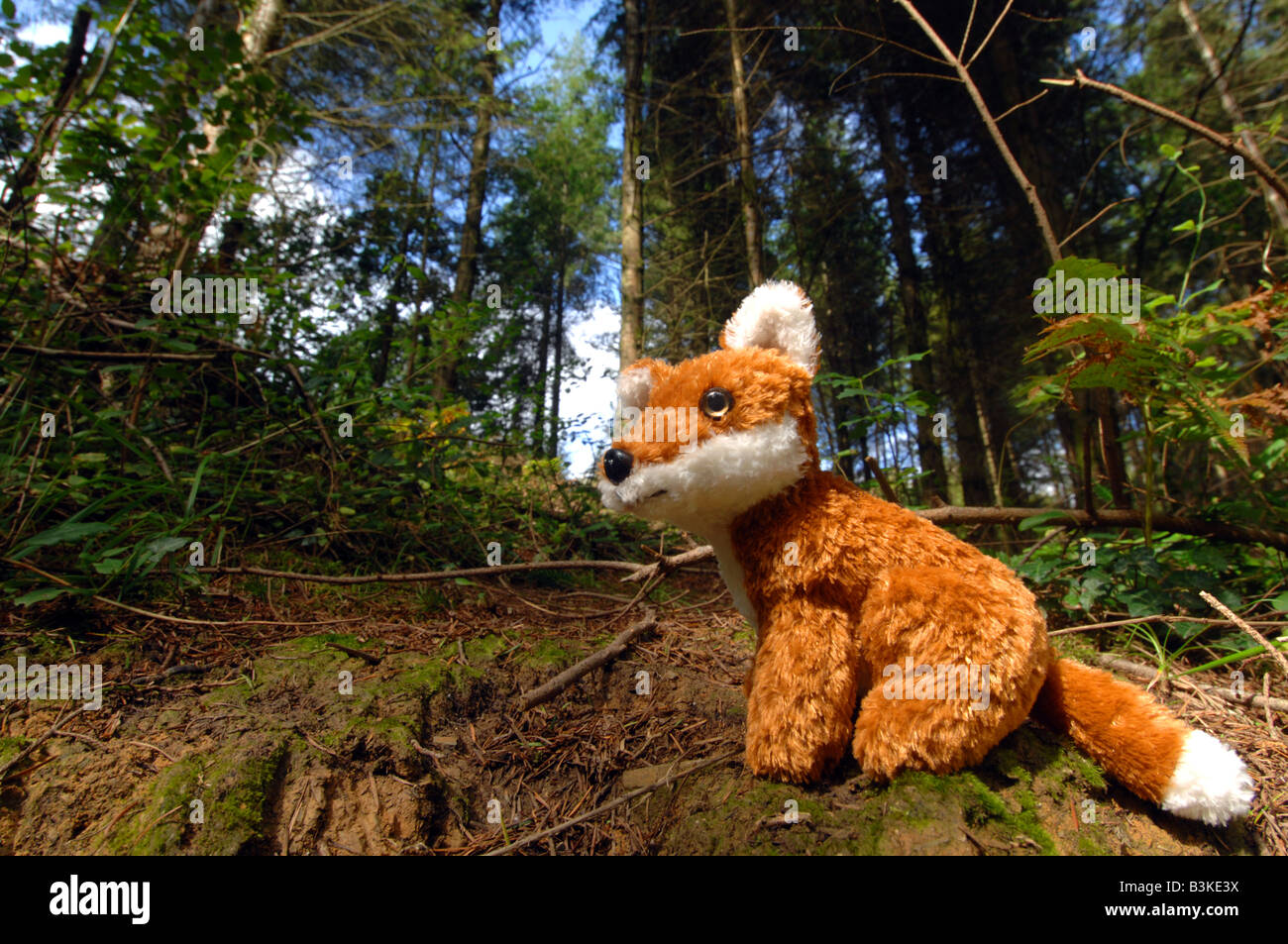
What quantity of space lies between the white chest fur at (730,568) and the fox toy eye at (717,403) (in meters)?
0.34

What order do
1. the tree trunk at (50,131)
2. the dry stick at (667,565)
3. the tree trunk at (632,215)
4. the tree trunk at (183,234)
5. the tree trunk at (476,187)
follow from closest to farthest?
the dry stick at (667,565) → the tree trunk at (50,131) → the tree trunk at (183,234) → the tree trunk at (632,215) → the tree trunk at (476,187)

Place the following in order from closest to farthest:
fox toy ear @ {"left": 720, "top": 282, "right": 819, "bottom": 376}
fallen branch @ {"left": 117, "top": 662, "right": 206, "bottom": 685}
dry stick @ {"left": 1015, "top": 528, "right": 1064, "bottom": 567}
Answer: fox toy ear @ {"left": 720, "top": 282, "right": 819, "bottom": 376} < fallen branch @ {"left": 117, "top": 662, "right": 206, "bottom": 685} < dry stick @ {"left": 1015, "top": 528, "right": 1064, "bottom": 567}

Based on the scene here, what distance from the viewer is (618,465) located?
125 cm

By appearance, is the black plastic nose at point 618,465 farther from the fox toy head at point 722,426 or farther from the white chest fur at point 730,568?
the white chest fur at point 730,568

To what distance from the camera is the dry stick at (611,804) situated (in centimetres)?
124

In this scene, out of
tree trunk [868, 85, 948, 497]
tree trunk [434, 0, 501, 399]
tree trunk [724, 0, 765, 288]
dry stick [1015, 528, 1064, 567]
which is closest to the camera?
dry stick [1015, 528, 1064, 567]

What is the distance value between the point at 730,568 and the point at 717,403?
467 millimetres

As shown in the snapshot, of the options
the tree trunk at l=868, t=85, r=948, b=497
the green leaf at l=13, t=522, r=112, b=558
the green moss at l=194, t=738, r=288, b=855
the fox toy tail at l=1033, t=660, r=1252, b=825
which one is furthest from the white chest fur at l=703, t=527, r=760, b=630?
the tree trunk at l=868, t=85, r=948, b=497

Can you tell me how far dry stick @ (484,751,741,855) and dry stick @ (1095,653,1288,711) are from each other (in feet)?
5.14

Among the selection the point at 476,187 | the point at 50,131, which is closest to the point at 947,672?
the point at 50,131

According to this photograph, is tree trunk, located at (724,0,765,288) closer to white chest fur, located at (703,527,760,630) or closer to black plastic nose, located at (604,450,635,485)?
white chest fur, located at (703,527,760,630)

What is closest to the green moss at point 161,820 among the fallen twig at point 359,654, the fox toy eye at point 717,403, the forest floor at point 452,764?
the forest floor at point 452,764

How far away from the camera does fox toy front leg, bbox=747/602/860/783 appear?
3.88ft
